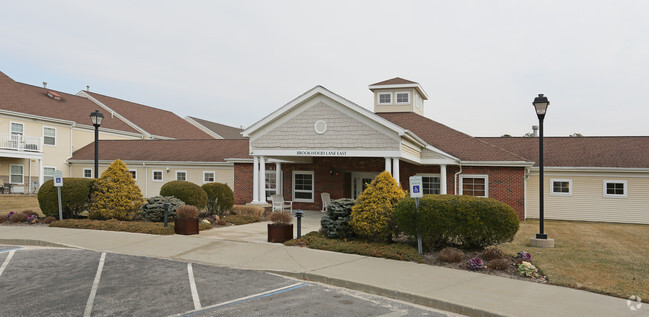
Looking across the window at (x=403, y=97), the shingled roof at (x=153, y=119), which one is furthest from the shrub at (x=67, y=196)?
the shingled roof at (x=153, y=119)

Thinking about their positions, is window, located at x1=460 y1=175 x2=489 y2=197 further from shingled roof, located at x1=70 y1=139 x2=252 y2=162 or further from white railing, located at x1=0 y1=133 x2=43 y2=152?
white railing, located at x1=0 y1=133 x2=43 y2=152

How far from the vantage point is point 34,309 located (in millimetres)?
6117

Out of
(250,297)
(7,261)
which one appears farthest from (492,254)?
(7,261)

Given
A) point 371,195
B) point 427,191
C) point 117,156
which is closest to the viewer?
point 371,195

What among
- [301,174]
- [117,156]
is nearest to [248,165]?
[301,174]

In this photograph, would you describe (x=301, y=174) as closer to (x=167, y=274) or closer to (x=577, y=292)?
(x=167, y=274)

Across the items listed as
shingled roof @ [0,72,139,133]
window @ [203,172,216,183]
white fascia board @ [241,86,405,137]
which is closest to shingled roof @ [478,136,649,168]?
white fascia board @ [241,86,405,137]

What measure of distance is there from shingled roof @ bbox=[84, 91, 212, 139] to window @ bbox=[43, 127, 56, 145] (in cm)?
824

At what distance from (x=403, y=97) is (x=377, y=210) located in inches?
630

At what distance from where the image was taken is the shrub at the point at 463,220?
916 cm

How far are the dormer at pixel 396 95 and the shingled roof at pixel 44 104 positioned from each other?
76.0ft

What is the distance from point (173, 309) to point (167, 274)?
222cm

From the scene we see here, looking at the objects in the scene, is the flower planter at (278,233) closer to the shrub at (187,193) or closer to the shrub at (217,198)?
the shrub at (187,193)

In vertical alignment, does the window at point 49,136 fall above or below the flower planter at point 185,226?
above
